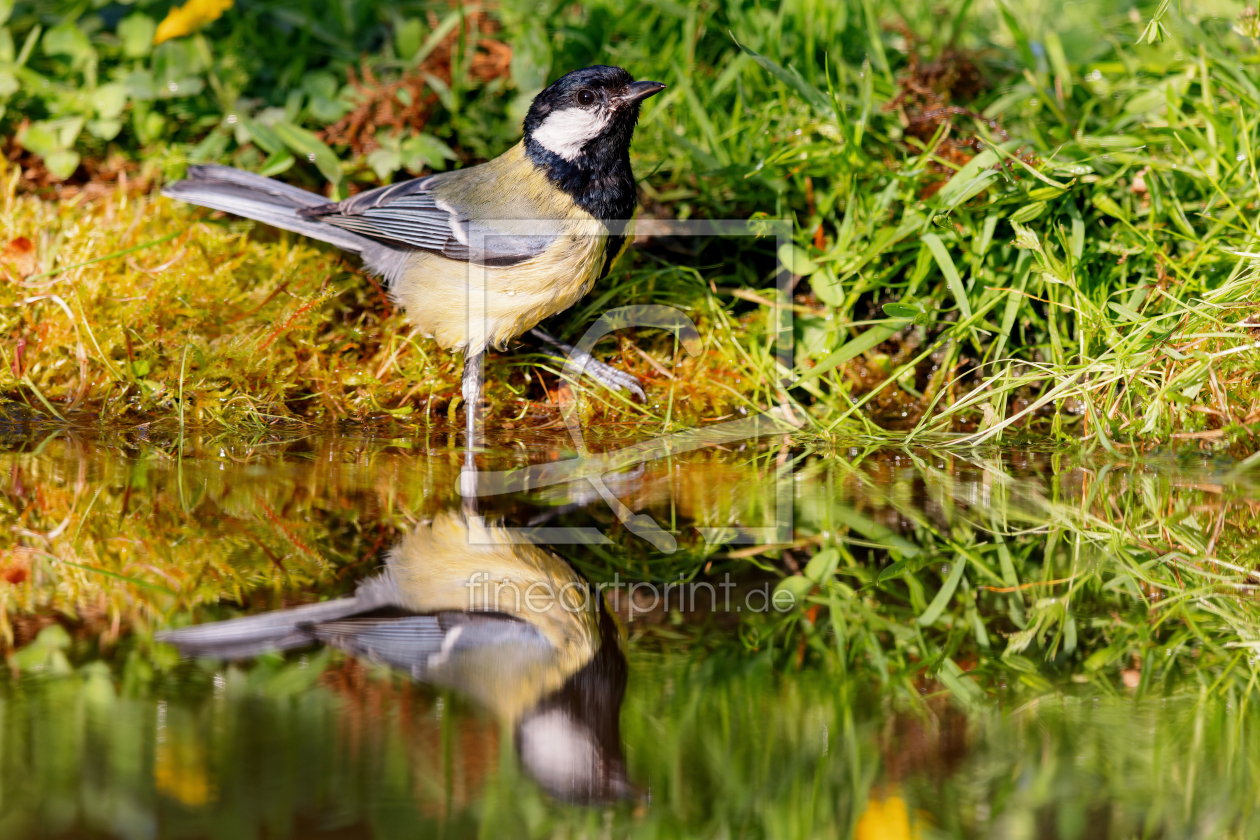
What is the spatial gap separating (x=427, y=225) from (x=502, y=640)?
2033 millimetres

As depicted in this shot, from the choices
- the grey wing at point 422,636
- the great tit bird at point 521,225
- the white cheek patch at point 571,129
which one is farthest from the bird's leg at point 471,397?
the grey wing at point 422,636

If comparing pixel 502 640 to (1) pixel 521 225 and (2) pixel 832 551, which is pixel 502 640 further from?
(1) pixel 521 225

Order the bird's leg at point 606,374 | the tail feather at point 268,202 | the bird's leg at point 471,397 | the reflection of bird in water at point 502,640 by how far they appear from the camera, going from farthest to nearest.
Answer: the tail feather at point 268,202, the bird's leg at point 606,374, the bird's leg at point 471,397, the reflection of bird in water at point 502,640

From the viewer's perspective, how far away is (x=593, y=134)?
3.31m

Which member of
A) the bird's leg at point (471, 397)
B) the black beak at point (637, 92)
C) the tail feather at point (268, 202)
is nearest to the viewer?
the bird's leg at point (471, 397)

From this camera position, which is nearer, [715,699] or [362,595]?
[715,699]

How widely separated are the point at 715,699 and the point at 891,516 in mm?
952

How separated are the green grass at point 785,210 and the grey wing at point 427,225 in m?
0.23

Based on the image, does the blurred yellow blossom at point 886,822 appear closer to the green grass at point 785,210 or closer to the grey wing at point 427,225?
the green grass at point 785,210

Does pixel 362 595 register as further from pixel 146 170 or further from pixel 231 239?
pixel 146 170

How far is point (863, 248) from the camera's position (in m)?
3.42

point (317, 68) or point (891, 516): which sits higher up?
point (317, 68)

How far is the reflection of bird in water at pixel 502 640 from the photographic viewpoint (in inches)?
55.1

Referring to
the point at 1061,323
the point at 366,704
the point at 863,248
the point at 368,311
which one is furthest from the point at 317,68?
the point at 366,704
